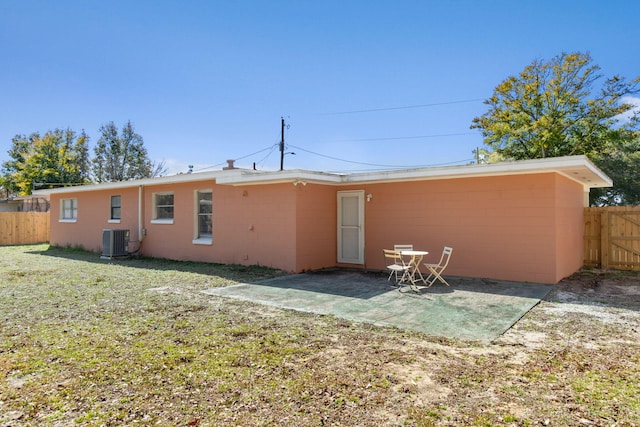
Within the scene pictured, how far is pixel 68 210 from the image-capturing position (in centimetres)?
1648

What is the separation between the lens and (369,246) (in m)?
10.1

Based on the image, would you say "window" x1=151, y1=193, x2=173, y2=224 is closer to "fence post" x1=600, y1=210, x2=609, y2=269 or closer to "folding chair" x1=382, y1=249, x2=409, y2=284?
"folding chair" x1=382, y1=249, x2=409, y2=284

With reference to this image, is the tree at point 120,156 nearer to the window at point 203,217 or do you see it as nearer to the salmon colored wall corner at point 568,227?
the window at point 203,217

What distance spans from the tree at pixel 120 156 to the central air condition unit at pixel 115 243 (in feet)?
74.7

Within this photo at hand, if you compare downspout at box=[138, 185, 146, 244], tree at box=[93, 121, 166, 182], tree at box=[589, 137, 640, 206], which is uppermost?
tree at box=[93, 121, 166, 182]

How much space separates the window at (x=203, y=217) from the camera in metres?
11.5

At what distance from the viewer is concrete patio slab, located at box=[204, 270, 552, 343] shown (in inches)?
198

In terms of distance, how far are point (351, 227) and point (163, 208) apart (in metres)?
6.57

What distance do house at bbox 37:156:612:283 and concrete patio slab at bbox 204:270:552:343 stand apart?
83cm

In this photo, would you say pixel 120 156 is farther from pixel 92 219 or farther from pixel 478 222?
pixel 478 222

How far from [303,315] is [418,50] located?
11.7 meters

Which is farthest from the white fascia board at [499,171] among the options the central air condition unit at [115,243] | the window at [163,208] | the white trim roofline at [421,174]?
the central air condition unit at [115,243]

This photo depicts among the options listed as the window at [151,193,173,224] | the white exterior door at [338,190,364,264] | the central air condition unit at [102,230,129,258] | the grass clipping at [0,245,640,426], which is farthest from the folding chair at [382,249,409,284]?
the central air condition unit at [102,230,129,258]

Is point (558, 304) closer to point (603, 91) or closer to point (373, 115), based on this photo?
point (603, 91)
